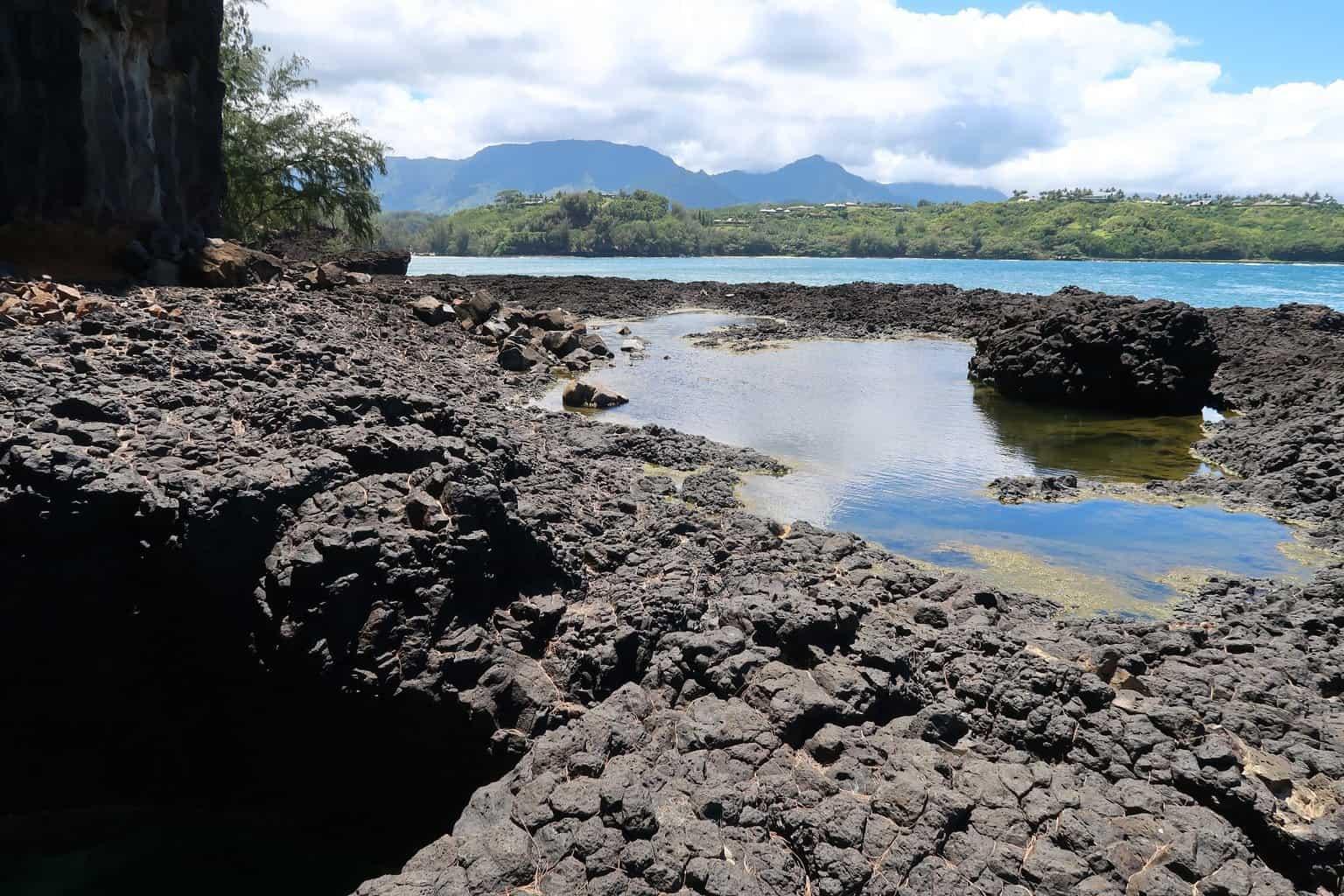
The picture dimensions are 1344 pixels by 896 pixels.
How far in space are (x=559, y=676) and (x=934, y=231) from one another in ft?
489

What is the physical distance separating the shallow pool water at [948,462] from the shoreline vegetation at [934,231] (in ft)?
334

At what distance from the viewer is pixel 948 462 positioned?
16.7 meters

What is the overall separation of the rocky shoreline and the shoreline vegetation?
11576cm

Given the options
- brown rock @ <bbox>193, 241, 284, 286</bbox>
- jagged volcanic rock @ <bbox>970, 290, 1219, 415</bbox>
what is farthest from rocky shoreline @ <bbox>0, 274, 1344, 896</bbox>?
jagged volcanic rock @ <bbox>970, 290, 1219, 415</bbox>

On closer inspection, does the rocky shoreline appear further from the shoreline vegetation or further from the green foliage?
the shoreline vegetation

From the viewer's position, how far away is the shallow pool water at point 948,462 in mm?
11391

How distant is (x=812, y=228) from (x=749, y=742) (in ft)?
541

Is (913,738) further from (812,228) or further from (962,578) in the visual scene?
(812,228)

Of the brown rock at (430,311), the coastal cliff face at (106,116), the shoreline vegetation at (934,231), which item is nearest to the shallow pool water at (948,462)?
the brown rock at (430,311)

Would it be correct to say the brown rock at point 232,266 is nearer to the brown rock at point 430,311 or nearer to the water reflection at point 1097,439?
the brown rock at point 430,311

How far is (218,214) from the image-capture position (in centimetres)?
2575

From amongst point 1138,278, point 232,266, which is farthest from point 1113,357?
point 1138,278

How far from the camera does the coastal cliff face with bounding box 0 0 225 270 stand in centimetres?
1662

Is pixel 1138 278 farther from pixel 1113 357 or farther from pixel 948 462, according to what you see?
pixel 948 462
